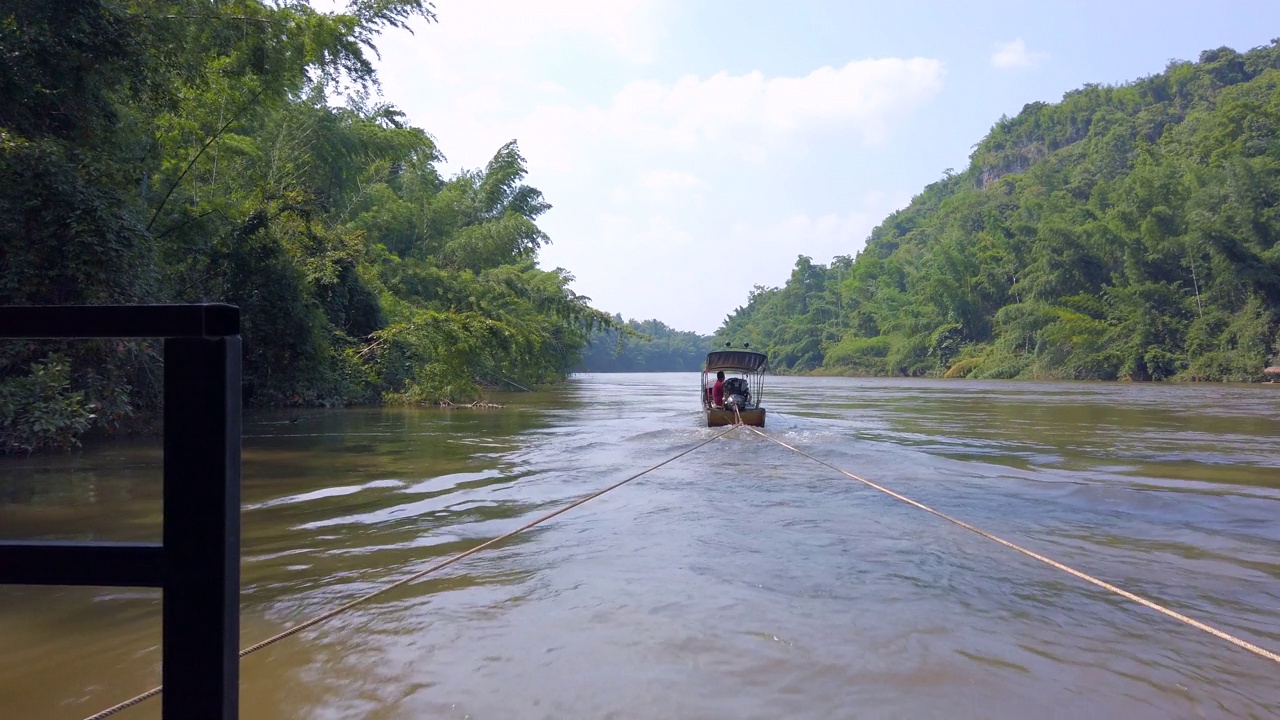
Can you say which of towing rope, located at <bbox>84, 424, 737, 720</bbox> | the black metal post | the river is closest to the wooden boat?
towing rope, located at <bbox>84, 424, 737, 720</bbox>

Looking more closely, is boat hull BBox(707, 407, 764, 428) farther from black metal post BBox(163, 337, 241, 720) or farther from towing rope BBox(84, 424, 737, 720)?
black metal post BBox(163, 337, 241, 720)

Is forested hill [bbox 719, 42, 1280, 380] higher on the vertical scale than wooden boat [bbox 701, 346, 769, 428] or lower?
higher

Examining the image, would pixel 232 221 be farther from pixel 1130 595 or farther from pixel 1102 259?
pixel 1102 259

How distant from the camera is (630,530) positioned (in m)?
7.36

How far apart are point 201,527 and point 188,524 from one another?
26 mm

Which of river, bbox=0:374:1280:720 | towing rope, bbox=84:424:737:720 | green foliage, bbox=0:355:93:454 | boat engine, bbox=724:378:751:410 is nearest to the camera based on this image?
towing rope, bbox=84:424:737:720

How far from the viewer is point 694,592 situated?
17.7 ft

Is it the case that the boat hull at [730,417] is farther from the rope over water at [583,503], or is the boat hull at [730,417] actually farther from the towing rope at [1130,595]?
the towing rope at [1130,595]

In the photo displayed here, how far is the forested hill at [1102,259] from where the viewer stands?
4034 cm

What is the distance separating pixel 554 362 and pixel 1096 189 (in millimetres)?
42006

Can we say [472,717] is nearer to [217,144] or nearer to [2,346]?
[2,346]

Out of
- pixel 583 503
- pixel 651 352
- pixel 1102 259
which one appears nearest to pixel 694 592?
pixel 583 503

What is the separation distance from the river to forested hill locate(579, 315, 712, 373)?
9515 centimetres

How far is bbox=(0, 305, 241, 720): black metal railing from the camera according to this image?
1.46 metres
